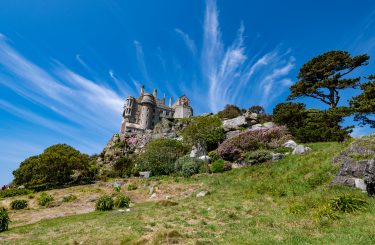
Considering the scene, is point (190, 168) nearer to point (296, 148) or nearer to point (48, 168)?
point (296, 148)

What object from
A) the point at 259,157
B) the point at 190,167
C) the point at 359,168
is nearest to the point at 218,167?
the point at 190,167

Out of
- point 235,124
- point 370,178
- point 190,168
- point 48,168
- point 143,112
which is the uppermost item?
point 143,112

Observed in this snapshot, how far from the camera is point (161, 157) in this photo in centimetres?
3672

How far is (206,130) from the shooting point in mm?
35344

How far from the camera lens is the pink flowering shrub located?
31516 millimetres

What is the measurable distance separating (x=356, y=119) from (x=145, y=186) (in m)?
23.0

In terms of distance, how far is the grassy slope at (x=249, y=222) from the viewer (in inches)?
313

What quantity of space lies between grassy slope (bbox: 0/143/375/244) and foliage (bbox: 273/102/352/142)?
11.7 m

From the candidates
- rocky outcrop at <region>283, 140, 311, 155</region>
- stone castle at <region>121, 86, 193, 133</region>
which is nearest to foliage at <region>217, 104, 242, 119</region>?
rocky outcrop at <region>283, 140, 311, 155</region>

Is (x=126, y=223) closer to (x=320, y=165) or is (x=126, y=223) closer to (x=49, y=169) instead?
(x=320, y=165)

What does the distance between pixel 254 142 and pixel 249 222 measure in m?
22.7

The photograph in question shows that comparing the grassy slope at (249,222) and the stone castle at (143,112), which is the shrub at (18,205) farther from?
the stone castle at (143,112)

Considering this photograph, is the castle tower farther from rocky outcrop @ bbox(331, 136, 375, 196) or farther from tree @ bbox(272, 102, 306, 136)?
rocky outcrop @ bbox(331, 136, 375, 196)

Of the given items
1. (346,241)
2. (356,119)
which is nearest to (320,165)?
(346,241)
